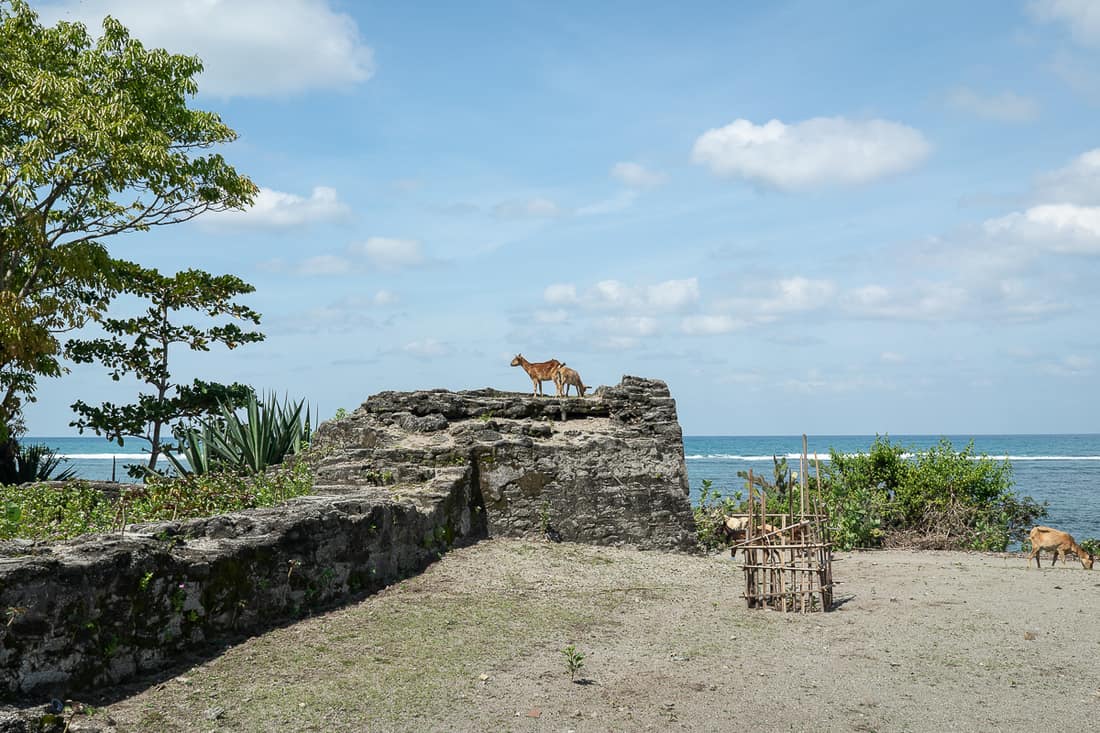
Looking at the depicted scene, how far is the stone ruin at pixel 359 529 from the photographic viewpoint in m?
4.94

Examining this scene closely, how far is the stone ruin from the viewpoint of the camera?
16.2 feet

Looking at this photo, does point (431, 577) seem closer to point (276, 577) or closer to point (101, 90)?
point (276, 577)

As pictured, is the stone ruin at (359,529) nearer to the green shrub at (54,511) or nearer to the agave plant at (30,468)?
the green shrub at (54,511)

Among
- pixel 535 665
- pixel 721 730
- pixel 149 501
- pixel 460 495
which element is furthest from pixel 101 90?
pixel 721 730

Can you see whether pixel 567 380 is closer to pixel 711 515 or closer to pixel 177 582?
pixel 711 515

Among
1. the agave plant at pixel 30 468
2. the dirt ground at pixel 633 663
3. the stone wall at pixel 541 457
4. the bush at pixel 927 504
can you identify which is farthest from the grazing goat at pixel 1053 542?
the agave plant at pixel 30 468

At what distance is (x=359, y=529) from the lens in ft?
25.2

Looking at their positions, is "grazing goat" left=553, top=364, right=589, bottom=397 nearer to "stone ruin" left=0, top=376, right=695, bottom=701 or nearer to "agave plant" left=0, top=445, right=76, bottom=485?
"stone ruin" left=0, top=376, right=695, bottom=701

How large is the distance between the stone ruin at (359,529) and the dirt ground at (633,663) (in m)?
0.31

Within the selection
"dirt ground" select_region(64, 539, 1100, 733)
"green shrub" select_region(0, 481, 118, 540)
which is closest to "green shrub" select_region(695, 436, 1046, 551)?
"dirt ground" select_region(64, 539, 1100, 733)

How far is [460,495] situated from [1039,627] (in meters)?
5.73

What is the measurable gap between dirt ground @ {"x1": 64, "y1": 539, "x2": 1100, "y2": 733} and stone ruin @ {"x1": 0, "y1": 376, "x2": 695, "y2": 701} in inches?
12.3

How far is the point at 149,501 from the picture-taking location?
9594mm

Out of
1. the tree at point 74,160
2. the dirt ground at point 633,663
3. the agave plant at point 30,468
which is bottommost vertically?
the dirt ground at point 633,663
